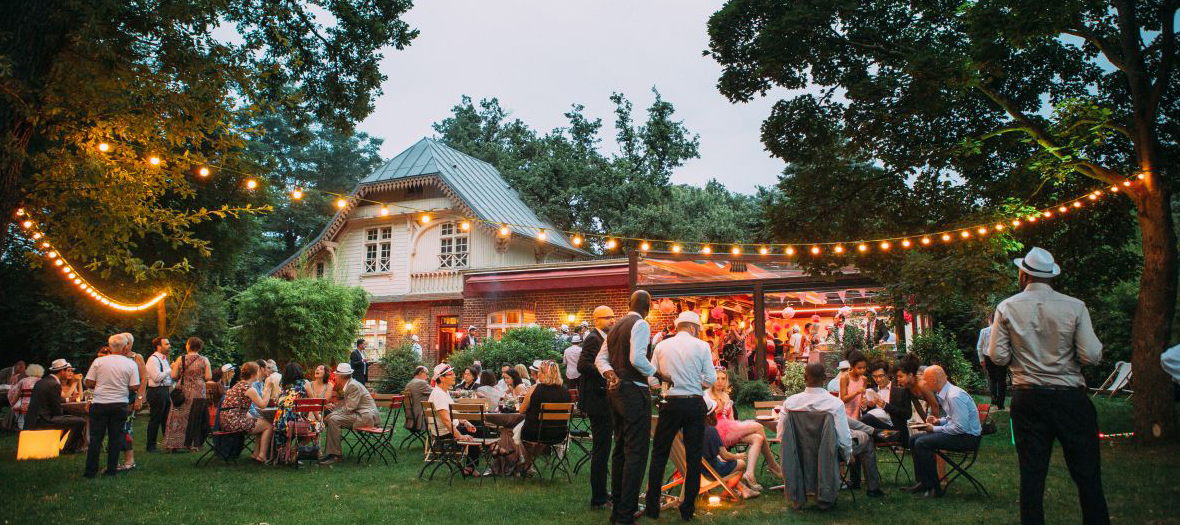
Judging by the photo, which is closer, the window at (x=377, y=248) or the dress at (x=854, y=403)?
the dress at (x=854, y=403)

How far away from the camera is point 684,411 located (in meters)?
5.59

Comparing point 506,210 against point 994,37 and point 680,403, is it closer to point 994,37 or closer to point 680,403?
point 994,37

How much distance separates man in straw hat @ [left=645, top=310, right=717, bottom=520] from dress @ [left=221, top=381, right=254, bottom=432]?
549 cm

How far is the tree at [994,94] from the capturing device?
9.77 m

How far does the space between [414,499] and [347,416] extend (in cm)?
285

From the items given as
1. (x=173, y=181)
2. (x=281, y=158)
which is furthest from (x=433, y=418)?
(x=281, y=158)

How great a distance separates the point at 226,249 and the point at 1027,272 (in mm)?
17256

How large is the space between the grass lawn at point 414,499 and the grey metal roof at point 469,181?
1583 centimetres

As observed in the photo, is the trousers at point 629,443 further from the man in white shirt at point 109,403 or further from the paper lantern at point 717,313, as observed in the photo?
the paper lantern at point 717,313

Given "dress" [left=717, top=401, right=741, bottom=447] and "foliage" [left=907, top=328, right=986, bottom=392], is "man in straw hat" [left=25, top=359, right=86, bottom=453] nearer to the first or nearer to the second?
A: "dress" [left=717, top=401, right=741, bottom=447]

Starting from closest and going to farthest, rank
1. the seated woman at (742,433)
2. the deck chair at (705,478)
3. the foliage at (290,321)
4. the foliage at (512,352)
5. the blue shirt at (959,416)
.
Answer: the blue shirt at (959,416)
the deck chair at (705,478)
the seated woman at (742,433)
the foliage at (512,352)
the foliage at (290,321)

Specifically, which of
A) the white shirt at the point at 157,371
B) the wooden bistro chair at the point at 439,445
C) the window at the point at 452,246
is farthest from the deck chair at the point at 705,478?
the window at the point at 452,246

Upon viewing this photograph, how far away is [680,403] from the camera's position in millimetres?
5590

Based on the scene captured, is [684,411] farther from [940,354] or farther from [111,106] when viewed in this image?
[940,354]
